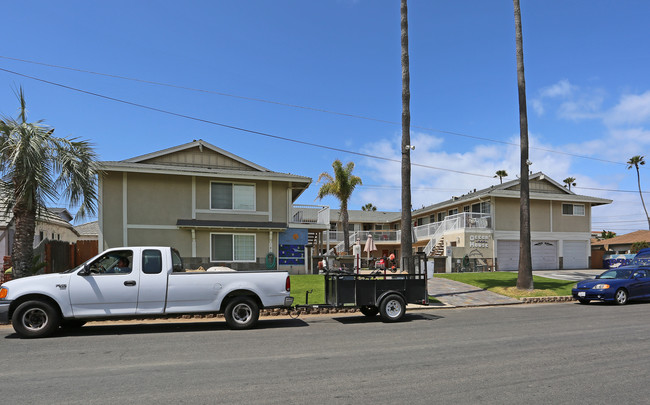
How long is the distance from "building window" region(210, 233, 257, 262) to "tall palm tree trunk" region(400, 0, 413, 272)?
9250 mm

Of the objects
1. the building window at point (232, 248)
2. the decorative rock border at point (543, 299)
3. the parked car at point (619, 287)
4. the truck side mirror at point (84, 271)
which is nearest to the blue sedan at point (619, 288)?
the parked car at point (619, 287)

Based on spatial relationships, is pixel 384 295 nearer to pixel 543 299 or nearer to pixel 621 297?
pixel 543 299

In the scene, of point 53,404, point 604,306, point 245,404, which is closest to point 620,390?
point 245,404

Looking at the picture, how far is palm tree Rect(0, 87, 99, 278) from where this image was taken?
12570 mm

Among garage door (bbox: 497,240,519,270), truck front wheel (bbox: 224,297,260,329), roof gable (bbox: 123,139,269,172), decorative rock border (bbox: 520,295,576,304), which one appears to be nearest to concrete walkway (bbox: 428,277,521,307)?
decorative rock border (bbox: 520,295,576,304)

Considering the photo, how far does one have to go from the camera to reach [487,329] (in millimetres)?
10703

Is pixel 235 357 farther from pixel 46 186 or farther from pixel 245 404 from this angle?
pixel 46 186

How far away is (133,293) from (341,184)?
25.7 meters

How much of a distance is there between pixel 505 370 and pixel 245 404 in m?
3.88

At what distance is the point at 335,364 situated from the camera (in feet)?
23.3

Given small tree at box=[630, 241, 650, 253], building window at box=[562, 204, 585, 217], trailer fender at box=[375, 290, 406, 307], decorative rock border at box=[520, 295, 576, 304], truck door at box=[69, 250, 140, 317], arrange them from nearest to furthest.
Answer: truck door at box=[69, 250, 140, 317] → trailer fender at box=[375, 290, 406, 307] → decorative rock border at box=[520, 295, 576, 304] → building window at box=[562, 204, 585, 217] → small tree at box=[630, 241, 650, 253]

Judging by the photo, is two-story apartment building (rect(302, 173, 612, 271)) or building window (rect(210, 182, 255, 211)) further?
two-story apartment building (rect(302, 173, 612, 271))

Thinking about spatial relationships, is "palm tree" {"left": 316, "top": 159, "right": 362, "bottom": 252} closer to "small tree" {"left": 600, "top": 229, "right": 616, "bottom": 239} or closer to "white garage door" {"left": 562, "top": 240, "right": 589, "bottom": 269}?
"white garage door" {"left": 562, "top": 240, "right": 589, "bottom": 269}

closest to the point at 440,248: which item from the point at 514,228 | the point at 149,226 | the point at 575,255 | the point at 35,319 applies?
the point at 514,228
